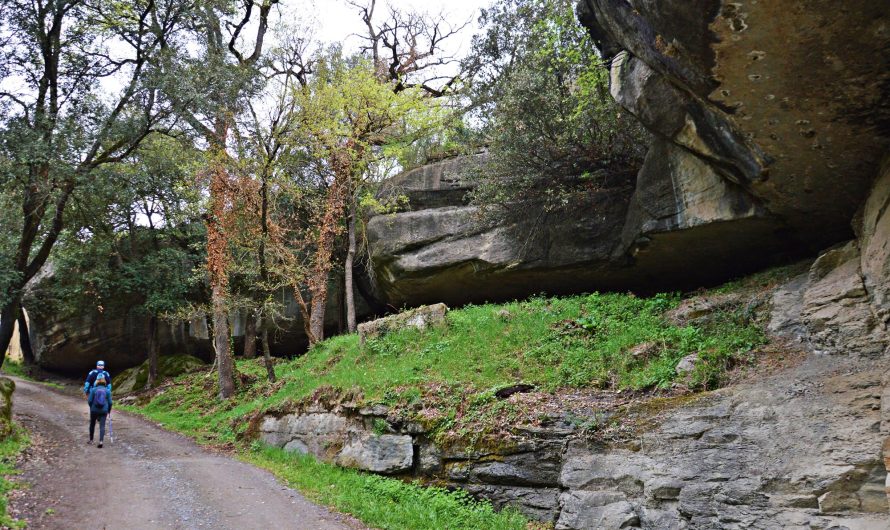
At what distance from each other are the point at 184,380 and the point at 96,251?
6067mm

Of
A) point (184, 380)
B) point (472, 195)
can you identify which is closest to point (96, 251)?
point (184, 380)

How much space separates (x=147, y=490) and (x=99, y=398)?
13.6 feet

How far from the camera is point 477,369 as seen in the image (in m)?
11.0

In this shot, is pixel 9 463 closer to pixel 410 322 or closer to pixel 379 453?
pixel 379 453

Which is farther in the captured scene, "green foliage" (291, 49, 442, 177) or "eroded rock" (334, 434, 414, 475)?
"green foliage" (291, 49, 442, 177)

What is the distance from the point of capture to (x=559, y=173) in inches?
555

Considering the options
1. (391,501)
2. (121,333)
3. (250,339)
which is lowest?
(391,501)

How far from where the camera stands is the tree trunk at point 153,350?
71.8ft

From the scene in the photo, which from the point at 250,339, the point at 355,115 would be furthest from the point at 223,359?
the point at 355,115

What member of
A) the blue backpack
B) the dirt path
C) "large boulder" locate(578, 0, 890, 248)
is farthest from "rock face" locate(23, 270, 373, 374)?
"large boulder" locate(578, 0, 890, 248)

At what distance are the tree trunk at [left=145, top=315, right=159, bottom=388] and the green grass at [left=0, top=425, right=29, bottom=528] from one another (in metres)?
10.3

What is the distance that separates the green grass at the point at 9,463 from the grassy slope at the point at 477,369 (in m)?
3.88

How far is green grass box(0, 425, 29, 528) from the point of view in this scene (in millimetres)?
6843

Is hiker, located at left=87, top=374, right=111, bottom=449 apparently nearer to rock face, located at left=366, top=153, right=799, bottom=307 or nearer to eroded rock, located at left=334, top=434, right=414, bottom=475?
eroded rock, located at left=334, top=434, right=414, bottom=475
